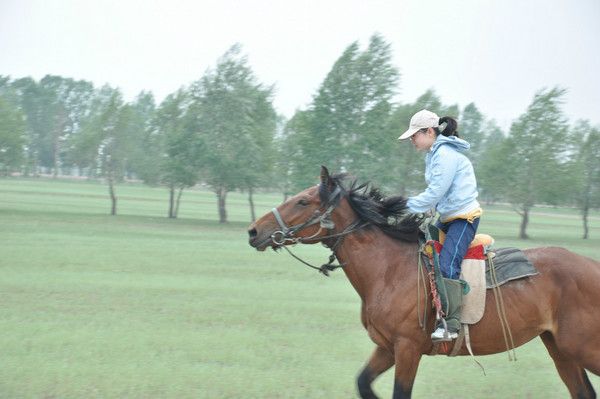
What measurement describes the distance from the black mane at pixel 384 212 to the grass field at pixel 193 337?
245cm

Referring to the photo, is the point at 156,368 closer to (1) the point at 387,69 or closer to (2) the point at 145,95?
(1) the point at 387,69

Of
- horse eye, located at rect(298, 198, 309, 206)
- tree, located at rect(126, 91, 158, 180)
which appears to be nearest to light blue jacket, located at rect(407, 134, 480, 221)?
horse eye, located at rect(298, 198, 309, 206)

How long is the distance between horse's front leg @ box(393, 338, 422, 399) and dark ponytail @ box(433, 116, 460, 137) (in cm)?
197

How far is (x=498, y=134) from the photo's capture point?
148750 mm

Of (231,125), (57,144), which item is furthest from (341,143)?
(57,144)

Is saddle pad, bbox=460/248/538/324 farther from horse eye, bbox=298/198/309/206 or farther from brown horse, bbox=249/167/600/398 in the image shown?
horse eye, bbox=298/198/309/206

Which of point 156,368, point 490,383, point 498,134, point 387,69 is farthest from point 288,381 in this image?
point 498,134

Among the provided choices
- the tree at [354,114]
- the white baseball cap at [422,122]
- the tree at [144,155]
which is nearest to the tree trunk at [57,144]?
the tree at [144,155]

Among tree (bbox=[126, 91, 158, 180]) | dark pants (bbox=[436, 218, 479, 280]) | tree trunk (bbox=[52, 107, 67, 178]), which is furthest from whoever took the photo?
tree trunk (bbox=[52, 107, 67, 178])

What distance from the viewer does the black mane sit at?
661 cm

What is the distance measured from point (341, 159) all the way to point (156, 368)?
126 ft

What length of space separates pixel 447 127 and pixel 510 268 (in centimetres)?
146

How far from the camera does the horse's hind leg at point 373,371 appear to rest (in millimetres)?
6449

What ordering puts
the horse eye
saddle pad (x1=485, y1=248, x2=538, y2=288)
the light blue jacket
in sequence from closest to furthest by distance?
the light blue jacket, saddle pad (x1=485, y1=248, x2=538, y2=288), the horse eye
